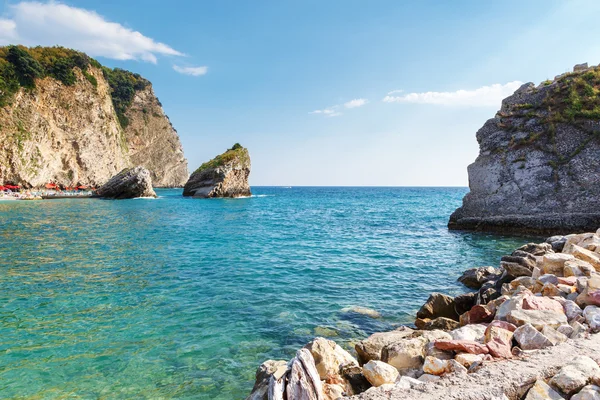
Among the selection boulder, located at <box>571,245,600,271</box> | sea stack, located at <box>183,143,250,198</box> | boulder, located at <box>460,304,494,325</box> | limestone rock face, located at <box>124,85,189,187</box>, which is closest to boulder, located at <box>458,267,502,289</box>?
boulder, located at <box>571,245,600,271</box>

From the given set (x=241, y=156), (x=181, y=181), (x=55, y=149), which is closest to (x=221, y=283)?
(x=241, y=156)

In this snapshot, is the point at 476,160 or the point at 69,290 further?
the point at 476,160

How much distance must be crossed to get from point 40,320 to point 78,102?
9262 cm

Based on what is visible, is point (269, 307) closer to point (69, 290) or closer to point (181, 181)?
point (69, 290)

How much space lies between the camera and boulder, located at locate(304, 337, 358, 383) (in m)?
5.21

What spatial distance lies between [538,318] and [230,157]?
242ft

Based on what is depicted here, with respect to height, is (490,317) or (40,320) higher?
(490,317)

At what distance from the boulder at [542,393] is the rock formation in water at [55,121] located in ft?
279

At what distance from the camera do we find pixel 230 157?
249 ft

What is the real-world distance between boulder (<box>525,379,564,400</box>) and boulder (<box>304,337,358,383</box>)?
98.5 inches

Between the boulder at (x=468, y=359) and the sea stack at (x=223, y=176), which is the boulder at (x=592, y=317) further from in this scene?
the sea stack at (x=223, y=176)

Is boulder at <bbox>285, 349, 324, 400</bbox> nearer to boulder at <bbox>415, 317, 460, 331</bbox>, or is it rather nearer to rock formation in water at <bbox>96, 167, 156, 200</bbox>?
boulder at <bbox>415, 317, 460, 331</bbox>

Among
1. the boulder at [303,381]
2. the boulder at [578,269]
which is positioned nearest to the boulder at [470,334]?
the boulder at [303,381]

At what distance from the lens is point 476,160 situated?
25.9 meters
